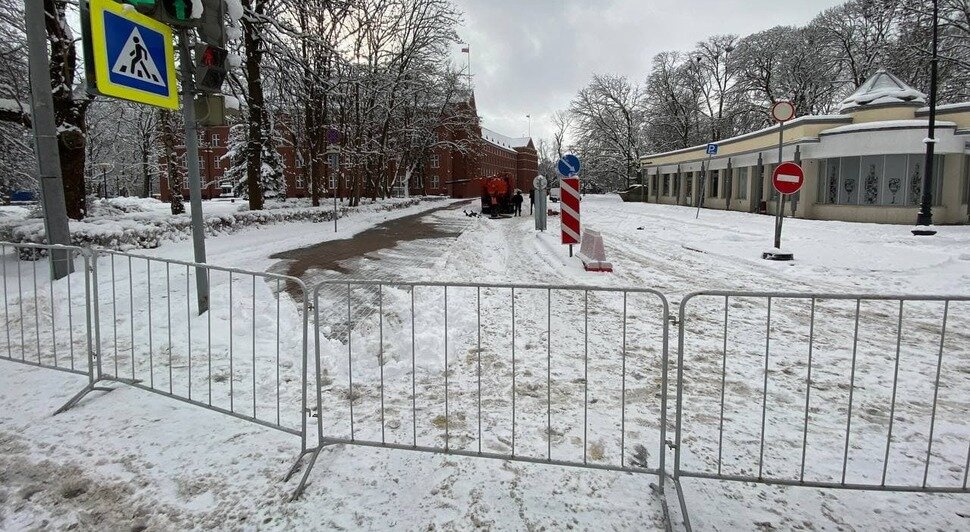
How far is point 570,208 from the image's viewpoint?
1145 cm

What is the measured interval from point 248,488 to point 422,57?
118 feet

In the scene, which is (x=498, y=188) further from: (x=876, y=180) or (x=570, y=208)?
(x=876, y=180)

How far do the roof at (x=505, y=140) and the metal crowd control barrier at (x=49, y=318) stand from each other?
343 ft

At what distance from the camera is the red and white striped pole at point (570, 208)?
11.4m

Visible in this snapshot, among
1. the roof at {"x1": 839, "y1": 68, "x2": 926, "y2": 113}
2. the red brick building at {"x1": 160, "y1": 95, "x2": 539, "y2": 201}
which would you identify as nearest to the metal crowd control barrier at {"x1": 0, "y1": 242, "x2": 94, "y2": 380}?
the roof at {"x1": 839, "y1": 68, "x2": 926, "y2": 113}

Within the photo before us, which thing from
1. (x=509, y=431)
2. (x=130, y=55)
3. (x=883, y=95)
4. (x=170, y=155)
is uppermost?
(x=883, y=95)

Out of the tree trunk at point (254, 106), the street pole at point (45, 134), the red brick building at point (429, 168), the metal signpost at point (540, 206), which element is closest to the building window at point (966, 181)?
the metal signpost at point (540, 206)

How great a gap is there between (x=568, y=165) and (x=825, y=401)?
8256mm

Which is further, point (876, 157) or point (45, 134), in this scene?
point (876, 157)

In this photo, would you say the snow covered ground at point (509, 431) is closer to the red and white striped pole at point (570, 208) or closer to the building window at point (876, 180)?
the red and white striped pole at point (570, 208)

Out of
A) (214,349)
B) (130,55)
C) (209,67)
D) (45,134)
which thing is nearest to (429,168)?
(45,134)

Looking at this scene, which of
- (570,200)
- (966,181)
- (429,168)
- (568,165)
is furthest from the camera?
(429,168)

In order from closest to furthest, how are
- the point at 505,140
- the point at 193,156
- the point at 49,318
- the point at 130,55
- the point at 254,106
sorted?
the point at 130,55
the point at 193,156
the point at 49,318
the point at 254,106
the point at 505,140

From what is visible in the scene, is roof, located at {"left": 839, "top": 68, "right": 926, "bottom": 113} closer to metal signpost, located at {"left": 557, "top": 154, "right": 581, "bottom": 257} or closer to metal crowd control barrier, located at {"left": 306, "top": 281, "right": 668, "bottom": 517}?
metal signpost, located at {"left": 557, "top": 154, "right": 581, "bottom": 257}
